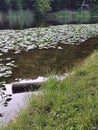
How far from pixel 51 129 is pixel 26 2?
5328 centimetres

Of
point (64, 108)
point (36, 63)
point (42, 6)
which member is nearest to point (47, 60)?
point (36, 63)

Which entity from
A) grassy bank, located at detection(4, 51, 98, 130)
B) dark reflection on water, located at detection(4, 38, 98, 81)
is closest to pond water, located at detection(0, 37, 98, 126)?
dark reflection on water, located at detection(4, 38, 98, 81)

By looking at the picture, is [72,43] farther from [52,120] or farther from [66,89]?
[52,120]

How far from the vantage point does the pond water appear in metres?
7.51

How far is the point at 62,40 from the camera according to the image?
17.5 metres

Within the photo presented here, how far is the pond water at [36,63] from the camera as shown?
24.7 feet

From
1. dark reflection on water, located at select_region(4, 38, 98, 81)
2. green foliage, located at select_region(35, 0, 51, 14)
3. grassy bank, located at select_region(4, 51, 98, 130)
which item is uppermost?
grassy bank, located at select_region(4, 51, 98, 130)

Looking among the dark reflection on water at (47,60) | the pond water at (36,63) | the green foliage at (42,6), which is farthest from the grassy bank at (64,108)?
the green foliage at (42,6)

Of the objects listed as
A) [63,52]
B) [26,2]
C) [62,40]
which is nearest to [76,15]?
[26,2]

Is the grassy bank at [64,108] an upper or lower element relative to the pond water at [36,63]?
upper

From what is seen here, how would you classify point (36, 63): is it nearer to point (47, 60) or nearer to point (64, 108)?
point (47, 60)

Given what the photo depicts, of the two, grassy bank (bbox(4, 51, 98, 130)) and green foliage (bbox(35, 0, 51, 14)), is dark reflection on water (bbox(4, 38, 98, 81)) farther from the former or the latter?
green foliage (bbox(35, 0, 51, 14))

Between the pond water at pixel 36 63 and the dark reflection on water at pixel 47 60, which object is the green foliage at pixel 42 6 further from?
the dark reflection on water at pixel 47 60

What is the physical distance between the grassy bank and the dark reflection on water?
3136 millimetres
